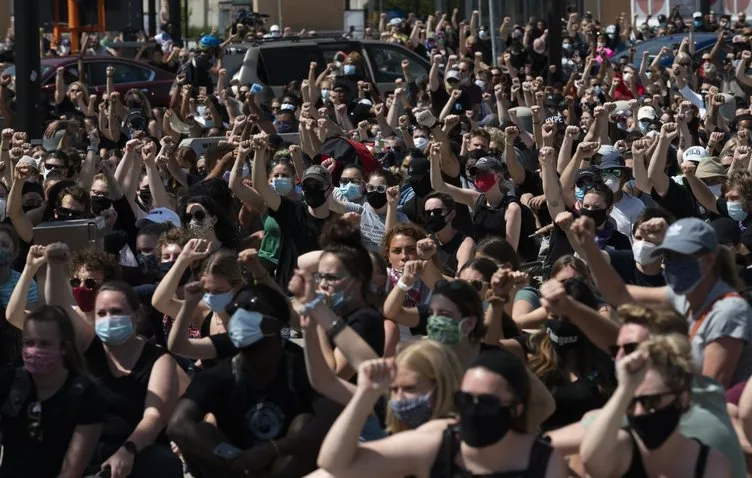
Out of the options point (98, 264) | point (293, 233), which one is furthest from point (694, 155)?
point (98, 264)

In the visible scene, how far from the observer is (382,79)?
2266 cm

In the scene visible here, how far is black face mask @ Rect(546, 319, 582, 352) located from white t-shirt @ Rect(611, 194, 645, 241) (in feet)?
11.1

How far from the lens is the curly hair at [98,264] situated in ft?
25.9

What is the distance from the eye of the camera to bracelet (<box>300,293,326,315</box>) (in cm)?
573

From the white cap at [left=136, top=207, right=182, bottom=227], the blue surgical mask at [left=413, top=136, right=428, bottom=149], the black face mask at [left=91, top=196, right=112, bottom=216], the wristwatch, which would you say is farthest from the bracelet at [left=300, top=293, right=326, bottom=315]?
the blue surgical mask at [left=413, top=136, right=428, bottom=149]

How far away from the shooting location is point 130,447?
647 centimetres

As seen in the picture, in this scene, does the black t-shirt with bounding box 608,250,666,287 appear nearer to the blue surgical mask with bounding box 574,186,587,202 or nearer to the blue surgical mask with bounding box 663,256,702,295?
the blue surgical mask with bounding box 574,186,587,202

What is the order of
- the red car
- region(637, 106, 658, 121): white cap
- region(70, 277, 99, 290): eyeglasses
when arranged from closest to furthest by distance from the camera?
region(70, 277, 99, 290): eyeglasses < region(637, 106, 658, 121): white cap < the red car

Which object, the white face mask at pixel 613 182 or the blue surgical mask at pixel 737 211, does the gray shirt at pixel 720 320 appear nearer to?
the blue surgical mask at pixel 737 211

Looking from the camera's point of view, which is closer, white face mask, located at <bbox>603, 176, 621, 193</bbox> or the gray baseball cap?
the gray baseball cap

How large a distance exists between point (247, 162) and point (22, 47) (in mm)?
6156

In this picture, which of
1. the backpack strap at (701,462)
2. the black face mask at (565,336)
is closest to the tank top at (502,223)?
the black face mask at (565,336)

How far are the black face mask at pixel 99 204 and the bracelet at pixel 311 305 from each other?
4.89 metres

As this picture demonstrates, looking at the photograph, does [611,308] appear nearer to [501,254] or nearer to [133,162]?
[501,254]
